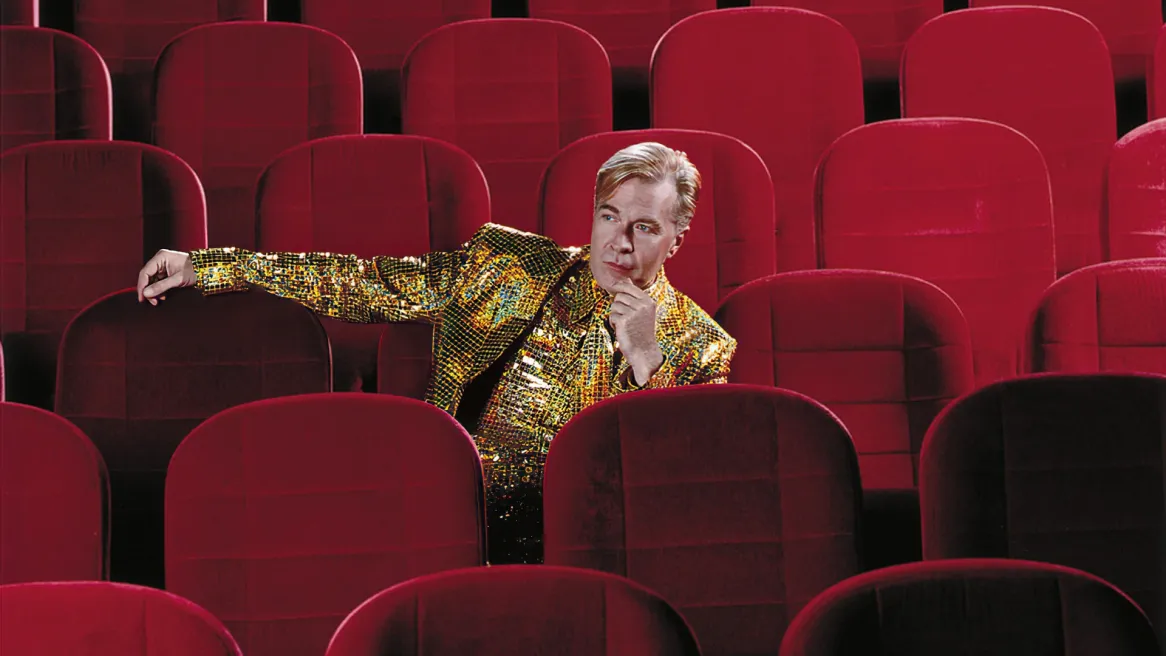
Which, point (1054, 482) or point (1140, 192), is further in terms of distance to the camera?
point (1140, 192)

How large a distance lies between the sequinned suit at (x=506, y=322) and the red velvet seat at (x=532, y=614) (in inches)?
10.2

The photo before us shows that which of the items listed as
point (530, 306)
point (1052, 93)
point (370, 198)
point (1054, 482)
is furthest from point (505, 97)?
point (1054, 482)

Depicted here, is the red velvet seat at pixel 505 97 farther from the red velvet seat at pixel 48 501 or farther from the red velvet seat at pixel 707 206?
the red velvet seat at pixel 48 501

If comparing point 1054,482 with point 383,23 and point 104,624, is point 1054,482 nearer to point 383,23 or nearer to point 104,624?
point 104,624

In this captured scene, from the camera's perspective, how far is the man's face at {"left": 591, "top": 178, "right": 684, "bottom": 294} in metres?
0.64

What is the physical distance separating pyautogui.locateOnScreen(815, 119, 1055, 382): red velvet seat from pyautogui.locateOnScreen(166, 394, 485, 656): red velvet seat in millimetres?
372

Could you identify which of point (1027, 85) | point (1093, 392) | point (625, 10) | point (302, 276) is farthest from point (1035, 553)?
point (625, 10)

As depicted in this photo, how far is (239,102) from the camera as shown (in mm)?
916

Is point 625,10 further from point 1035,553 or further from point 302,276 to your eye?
point 1035,553

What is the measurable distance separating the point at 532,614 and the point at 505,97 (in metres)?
0.60

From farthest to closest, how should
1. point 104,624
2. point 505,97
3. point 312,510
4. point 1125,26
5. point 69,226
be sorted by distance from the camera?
point 1125,26
point 505,97
point 69,226
point 312,510
point 104,624

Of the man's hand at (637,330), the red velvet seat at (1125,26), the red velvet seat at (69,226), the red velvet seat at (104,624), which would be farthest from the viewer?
the red velvet seat at (1125,26)

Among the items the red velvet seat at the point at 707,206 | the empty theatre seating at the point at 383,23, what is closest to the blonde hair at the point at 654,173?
the red velvet seat at the point at 707,206

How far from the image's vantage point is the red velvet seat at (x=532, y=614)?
1.18 feet
